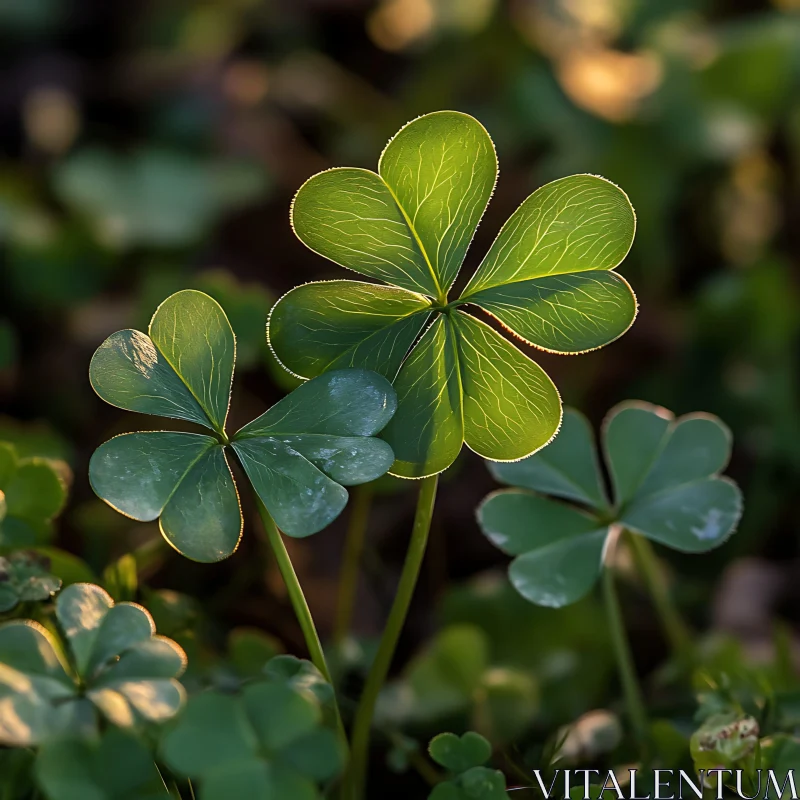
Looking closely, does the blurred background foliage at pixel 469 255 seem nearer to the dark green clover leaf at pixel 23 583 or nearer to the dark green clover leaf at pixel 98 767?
the dark green clover leaf at pixel 23 583

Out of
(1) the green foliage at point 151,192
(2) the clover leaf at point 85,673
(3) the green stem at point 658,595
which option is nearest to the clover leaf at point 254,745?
(2) the clover leaf at point 85,673

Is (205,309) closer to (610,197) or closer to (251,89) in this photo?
(610,197)

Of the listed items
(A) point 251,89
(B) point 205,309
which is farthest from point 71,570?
(A) point 251,89

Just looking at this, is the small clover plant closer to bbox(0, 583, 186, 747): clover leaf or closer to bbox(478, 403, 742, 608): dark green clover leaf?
bbox(478, 403, 742, 608): dark green clover leaf

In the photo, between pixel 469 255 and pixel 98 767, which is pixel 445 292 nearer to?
pixel 98 767

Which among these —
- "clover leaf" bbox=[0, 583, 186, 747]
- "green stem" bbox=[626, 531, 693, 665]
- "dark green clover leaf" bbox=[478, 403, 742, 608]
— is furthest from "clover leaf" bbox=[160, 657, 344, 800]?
"green stem" bbox=[626, 531, 693, 665]

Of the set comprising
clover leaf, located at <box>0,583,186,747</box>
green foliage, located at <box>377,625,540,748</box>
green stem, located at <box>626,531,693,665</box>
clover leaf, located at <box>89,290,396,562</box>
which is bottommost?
green foliage, located at <box>377,625,540,748</box>
